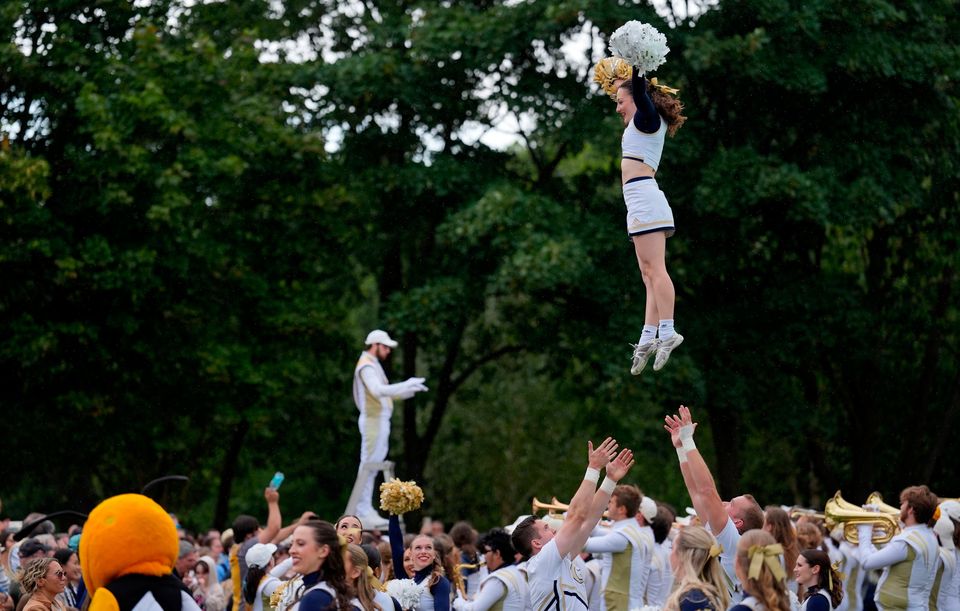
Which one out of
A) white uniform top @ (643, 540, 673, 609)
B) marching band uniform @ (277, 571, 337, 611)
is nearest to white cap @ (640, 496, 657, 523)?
white uniform top @ (643, 540, 673, 609)

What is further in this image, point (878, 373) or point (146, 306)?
point (878, 373)

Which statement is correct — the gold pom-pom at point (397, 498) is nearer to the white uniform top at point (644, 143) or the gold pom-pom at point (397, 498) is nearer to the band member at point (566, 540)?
the band member at point (566, 540)

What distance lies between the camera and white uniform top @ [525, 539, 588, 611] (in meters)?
6.80

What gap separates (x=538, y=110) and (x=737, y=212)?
13.1 feet

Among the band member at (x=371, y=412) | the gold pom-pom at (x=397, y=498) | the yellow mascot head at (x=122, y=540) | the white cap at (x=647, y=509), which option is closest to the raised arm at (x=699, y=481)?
the gold pom-pom at (x=397, y=498)

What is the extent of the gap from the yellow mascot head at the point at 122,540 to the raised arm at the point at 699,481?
2.68m

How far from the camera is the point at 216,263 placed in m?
22.3

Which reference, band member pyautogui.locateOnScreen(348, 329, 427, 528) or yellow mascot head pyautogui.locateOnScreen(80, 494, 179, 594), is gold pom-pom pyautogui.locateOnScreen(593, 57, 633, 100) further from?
band member pyautogui.locateOnScreen(348, 329, 427, 528)

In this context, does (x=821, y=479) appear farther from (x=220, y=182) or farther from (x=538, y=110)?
(x=220, y=182)

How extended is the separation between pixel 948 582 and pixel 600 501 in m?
4.30

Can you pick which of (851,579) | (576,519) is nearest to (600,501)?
(576,519)

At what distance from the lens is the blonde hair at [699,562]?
5965 mm

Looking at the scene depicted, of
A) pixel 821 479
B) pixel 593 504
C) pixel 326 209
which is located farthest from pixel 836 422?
pixel 593 504

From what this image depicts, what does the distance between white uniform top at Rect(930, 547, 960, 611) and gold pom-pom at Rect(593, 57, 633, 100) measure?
4312 mm
